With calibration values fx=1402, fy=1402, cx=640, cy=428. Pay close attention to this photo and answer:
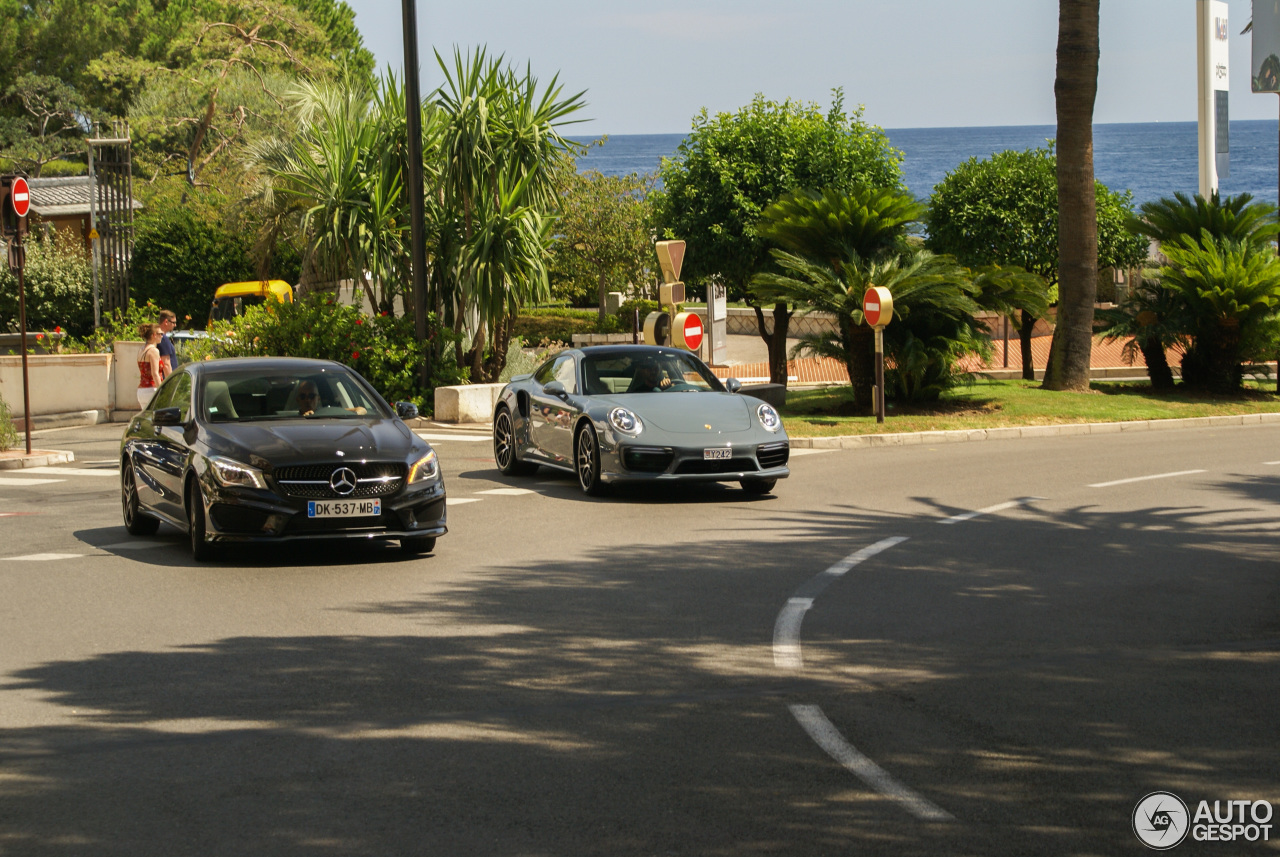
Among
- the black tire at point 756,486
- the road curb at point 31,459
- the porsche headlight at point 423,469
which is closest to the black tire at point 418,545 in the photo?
the porsche headlight at point 423,469

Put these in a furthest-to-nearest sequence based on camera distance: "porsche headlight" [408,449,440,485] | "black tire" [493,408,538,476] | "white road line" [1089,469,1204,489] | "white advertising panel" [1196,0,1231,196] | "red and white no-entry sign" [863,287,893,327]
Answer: "white advertising panel" [1196,0,1231,196] < "red and white no-entry sign" [863,287,893,327] < "black tire" [493,408,538,476] < "white road line" [1089,469,1204,489] < "porsche headlight" [408,449,440,485]

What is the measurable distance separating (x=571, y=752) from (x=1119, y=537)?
6.94 m

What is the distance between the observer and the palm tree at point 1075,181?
23922 mm

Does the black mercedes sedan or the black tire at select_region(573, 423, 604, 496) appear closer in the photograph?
the black mercedes sedan

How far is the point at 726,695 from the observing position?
633cm

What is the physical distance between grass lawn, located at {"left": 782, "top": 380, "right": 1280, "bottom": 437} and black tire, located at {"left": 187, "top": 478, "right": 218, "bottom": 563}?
10.8 m

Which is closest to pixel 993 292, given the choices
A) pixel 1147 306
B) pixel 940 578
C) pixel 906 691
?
pixel 1147 306

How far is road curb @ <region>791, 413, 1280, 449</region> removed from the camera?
64.0 feet

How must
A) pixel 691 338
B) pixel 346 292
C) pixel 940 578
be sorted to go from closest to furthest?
pixel 940 578 → pixel 691 338 → pixel 346 292

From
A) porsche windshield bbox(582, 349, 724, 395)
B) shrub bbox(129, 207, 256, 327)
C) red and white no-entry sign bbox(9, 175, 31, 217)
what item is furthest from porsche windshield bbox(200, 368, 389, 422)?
shrub bbox(129, 207, 256, 327)

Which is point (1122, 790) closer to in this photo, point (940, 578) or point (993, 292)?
point (940, 578)

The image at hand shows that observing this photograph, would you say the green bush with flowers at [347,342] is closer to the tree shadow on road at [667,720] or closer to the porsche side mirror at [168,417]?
the porsche side mirror at [168,417]

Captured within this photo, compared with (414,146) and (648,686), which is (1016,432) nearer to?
(414,146)

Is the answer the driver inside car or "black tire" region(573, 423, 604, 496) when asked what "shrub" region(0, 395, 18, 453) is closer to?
"black tire" region(573, 423, 604, 496)
